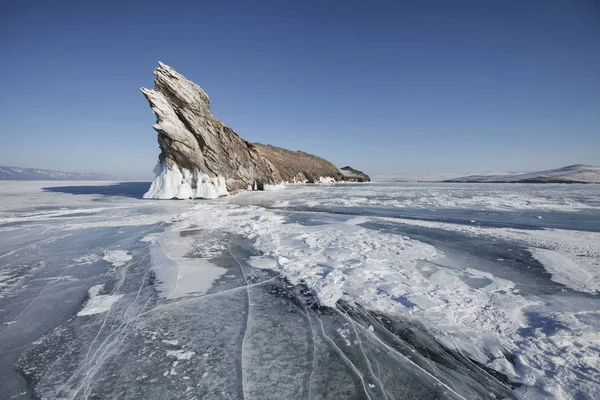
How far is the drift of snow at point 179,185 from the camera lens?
21.4 metres

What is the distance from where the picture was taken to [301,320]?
3.29 m

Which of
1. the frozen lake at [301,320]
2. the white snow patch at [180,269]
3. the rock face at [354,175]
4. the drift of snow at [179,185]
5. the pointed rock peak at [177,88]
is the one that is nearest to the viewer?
the frozen lake at [301,320]

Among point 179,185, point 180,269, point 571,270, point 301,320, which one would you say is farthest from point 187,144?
point 571,270

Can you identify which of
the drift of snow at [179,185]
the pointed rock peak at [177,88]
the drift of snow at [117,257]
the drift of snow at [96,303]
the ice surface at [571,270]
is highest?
the pointed rock peak at [177,88]

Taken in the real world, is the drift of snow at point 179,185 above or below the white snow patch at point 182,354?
above

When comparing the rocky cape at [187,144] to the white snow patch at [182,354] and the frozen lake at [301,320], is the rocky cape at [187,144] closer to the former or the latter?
the frozen lake at [301,320]

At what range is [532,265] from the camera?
5.24 m

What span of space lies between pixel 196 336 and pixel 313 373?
4.56 feet

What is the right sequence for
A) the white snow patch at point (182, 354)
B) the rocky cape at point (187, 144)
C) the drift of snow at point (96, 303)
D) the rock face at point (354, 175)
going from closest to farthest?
the white snow patch at point (182, 354), the drift of snow at point (96, 303), the rocky cape at point (187, 144), the rock face at point (354, 175)

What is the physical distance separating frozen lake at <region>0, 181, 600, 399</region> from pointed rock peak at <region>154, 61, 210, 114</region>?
1796 cm

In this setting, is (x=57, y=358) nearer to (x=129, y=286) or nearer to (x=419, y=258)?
(x=129, y=286)

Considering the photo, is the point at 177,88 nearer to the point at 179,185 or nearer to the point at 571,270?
the point at 179,185

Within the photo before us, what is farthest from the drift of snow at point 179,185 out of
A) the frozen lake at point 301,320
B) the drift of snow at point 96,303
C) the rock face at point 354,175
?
the rock face at point 354,175

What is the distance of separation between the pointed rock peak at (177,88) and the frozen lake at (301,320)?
1796 centimetres
